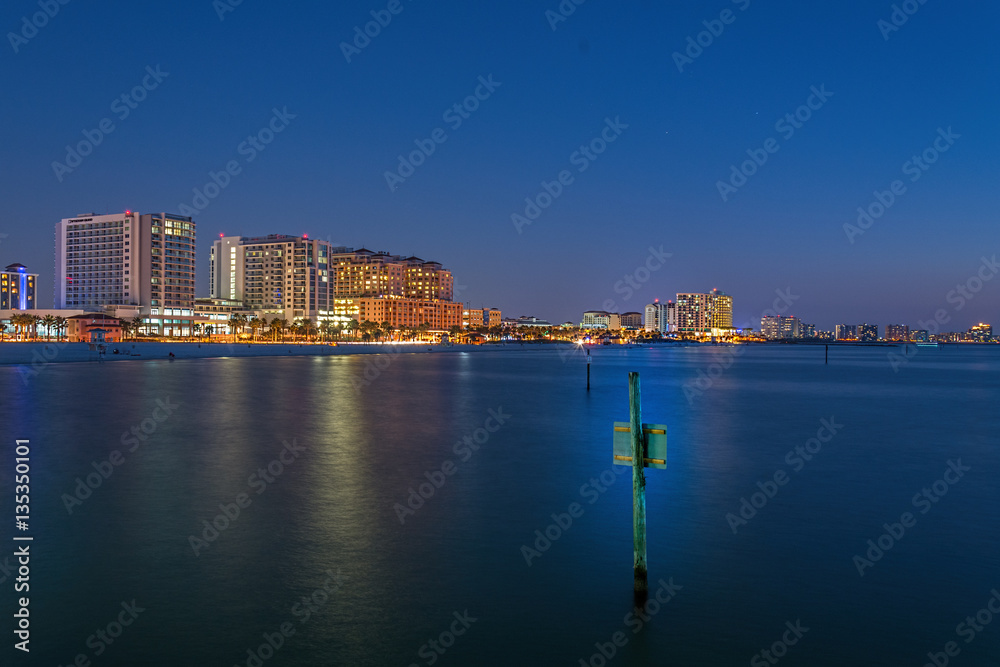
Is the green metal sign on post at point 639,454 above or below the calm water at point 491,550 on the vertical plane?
above

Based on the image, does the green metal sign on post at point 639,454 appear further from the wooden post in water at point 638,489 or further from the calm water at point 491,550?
the calm water at point 491,550

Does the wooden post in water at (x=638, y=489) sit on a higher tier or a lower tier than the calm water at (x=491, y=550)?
higher

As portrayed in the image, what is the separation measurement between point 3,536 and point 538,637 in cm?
976

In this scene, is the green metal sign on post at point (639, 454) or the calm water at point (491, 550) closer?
the calm water at point (491, 550)

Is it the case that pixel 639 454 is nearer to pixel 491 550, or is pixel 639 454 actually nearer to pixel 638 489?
pixel 638 489

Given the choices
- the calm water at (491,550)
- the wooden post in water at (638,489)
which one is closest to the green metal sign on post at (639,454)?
the wooden post in water at (638,489)

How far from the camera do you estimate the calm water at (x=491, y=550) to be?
8.45m

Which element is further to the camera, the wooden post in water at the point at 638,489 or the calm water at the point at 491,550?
the wooden post in water at the point at 638,489

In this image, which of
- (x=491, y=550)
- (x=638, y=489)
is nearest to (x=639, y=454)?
(x=638, y=489)

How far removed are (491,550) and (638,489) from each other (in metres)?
3.67

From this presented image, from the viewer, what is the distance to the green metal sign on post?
952 cm

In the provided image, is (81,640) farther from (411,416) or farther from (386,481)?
(411,416)

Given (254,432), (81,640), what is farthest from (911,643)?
(254,432)

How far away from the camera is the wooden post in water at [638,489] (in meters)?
9.51
